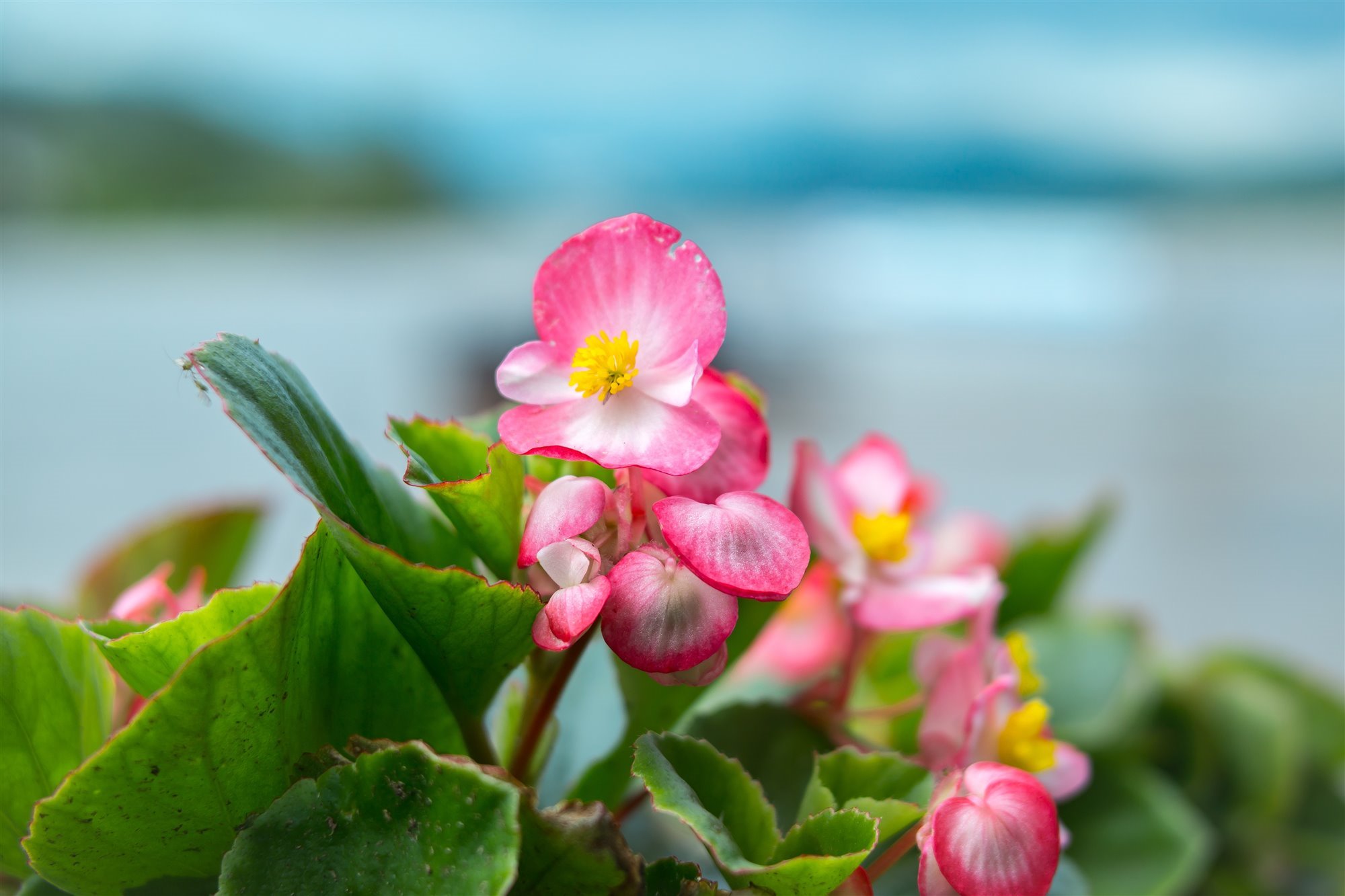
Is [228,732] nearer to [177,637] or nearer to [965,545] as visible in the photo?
[177,637]

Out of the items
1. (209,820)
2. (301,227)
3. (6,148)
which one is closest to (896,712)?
(209,820)

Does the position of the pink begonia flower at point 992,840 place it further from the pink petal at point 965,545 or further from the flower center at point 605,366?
the pink petal at point 965,545

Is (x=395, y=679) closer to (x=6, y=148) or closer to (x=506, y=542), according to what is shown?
(x=506, y=542)

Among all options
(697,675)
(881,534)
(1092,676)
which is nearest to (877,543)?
(881,534)

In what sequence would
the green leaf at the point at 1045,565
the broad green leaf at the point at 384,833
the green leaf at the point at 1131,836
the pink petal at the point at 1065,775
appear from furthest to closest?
the green leaf at the point at 1045,565
the green leaf at the point at 1131,836
the pink petal at the point at 1065,775
the broad green leaf at the point at 384,833

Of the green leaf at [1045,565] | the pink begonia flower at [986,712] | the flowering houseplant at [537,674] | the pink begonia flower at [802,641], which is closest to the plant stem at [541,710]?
the flowering houseplant at [537,674]

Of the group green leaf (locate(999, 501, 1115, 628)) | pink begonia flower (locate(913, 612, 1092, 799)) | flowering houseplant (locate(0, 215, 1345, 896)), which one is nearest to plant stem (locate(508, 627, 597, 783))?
flowering houseplant (locate(0, 215, 1345, 896))
